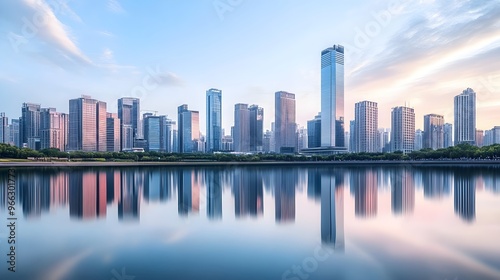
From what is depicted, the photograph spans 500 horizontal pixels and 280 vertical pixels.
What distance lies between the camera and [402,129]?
122m

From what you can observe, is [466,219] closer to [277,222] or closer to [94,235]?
[277,222]

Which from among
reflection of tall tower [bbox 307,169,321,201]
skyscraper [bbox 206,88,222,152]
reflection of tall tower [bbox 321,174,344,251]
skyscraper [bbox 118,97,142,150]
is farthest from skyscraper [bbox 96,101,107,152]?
reflection of tall tower [bbox 321,174,344,251]

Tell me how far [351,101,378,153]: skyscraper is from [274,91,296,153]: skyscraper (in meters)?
34.9

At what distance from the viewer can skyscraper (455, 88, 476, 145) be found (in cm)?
10506

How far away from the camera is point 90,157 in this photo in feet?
203

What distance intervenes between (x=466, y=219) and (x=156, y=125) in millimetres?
132518

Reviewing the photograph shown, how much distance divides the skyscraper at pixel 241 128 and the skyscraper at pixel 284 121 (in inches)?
636

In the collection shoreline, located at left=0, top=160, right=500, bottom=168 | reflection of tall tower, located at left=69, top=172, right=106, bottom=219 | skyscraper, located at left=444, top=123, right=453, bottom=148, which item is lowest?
shoreline, located at left=0, top=160, right=500, bottom=168

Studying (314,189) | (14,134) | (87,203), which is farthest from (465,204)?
(14,134)

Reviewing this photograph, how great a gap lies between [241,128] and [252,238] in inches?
5669

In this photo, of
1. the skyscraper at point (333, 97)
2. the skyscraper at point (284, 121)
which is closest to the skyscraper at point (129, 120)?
the skyscraper at point (284, 121)

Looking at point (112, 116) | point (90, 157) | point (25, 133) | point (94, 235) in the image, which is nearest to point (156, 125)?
point (112, 116)

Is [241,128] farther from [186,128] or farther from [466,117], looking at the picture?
[466,117]

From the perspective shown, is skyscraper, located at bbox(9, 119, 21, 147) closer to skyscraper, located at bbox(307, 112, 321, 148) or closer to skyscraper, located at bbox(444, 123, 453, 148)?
skyscraper, located at bbox(307, 112, 321, 148)
